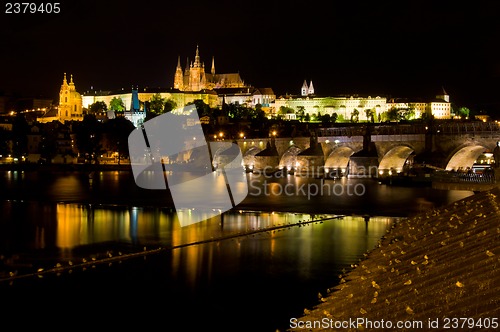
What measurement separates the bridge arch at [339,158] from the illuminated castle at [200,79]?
93.3 metres

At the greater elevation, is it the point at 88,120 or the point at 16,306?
the point at 88,120

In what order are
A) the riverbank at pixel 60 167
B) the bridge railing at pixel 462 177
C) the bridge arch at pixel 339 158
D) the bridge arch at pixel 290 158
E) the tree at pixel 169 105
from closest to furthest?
the bridge railing at pixel 462 177 < the bridge arch at pixel 339 158 < the bridge arch at pixel 290 158 < the riverbank at pixel 60 167 < the tree at pixel 169 105

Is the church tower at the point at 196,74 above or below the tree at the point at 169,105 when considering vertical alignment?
above

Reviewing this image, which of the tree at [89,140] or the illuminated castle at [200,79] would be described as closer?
the tree at [89,140]

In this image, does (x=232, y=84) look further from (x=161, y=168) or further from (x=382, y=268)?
(x=382, y=268)

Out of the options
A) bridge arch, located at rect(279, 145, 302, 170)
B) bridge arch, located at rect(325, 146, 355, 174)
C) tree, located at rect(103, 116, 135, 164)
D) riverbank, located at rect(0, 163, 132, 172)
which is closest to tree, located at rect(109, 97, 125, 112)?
tree, located at rect(103, 116, 135, 164)

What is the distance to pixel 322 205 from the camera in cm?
2467

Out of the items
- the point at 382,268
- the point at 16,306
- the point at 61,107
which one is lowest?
the point at 16,306

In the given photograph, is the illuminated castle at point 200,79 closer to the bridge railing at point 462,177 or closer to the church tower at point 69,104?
the church tower at point 69,104

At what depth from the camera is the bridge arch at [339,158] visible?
4556 cm

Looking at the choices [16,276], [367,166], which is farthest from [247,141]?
[16,276]

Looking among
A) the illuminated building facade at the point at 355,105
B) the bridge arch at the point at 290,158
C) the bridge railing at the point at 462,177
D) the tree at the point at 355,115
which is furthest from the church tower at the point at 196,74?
the bridge railing at the point at 462,177

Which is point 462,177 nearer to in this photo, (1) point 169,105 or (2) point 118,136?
(2) point 118,136

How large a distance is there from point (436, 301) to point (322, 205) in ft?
62.0
